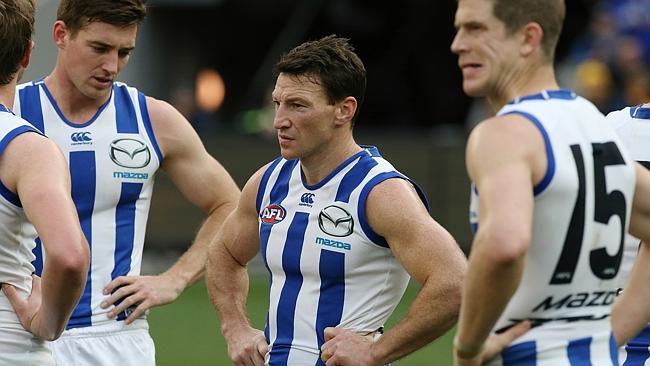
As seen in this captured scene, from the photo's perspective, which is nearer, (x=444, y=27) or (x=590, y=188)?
(x=590, y=188)

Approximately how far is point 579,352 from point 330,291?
1.35 m

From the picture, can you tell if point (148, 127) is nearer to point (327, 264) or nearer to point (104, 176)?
point (104, 176)

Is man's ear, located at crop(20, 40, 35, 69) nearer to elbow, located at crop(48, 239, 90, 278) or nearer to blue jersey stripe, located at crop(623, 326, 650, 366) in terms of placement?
elbow, located at crop(48, 239, 90, 278)

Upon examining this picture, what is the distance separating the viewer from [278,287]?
5242 millimetres

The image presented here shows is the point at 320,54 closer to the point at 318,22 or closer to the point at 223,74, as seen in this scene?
the point at 318,22

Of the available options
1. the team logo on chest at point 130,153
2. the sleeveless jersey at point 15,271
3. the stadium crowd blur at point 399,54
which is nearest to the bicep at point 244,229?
the team logo on chest at point 130,153

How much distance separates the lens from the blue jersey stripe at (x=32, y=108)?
5.84 m

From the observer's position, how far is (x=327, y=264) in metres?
5.07

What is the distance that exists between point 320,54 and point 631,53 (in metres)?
12.4

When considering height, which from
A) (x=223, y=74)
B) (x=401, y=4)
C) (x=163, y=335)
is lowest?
(x=163, y=335)

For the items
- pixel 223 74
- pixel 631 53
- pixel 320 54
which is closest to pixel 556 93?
pixel 320 54

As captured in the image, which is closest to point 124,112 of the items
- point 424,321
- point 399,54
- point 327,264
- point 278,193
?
point 278,193

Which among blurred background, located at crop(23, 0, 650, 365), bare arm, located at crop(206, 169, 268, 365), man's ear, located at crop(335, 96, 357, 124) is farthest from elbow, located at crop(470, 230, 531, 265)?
blurred background, located at crop(23, 0, 650, 365)

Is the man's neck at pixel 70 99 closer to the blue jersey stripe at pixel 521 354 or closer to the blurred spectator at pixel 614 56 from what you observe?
the blue jersey stripe at pixel 521 354
